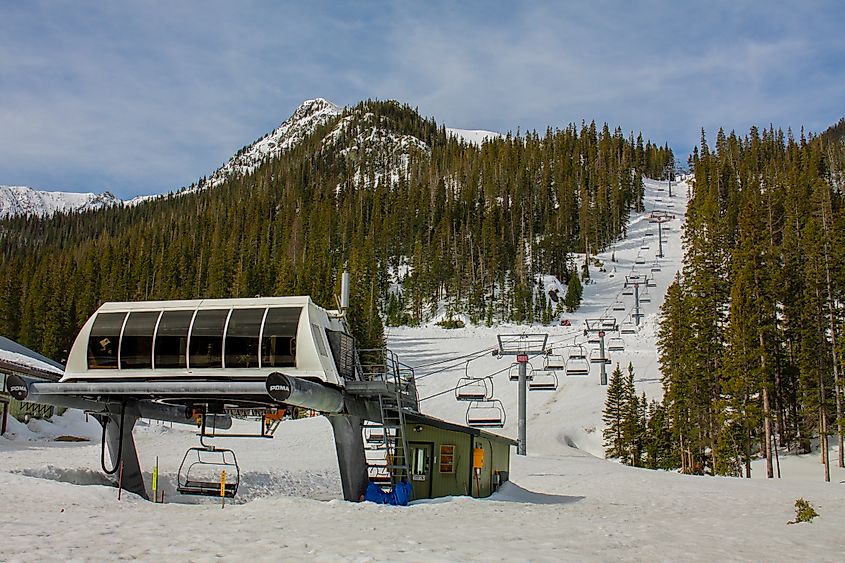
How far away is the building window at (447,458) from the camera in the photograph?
82.3ft

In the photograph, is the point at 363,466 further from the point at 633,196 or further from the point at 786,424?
the point at 633,196

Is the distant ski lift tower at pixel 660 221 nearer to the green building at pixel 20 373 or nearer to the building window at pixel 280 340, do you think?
the green building at pixel 20 373

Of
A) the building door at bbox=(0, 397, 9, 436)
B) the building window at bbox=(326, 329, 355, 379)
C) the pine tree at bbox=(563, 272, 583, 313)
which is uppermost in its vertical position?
the pine tree at bbox=(563, 272, 583, 313)

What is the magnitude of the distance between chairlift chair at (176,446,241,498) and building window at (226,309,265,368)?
2473mm

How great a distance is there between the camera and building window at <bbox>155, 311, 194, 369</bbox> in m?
20.0

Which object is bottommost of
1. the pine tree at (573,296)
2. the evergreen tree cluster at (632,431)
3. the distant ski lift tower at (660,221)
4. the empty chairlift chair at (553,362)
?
the evergreen tree cluster at (632,431)

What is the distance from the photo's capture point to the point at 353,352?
72.5ft

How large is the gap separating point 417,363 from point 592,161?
10038 cm

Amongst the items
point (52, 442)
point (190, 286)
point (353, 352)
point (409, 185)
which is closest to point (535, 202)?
point (409, 185)

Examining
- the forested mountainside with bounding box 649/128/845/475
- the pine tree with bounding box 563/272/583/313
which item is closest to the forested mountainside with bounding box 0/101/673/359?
the pine tree with bounding box 563/272/583/313

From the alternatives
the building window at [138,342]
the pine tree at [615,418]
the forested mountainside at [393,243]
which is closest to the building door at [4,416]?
the building window at [138,342]

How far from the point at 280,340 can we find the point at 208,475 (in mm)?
13162

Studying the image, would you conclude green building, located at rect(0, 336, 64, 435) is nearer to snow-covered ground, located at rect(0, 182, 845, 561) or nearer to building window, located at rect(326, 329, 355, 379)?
snow-covered ground, located at rect(0, 182, 845, 561)

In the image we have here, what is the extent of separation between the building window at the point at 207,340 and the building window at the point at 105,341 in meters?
2.38
